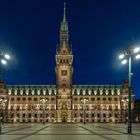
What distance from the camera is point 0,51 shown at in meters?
53.1

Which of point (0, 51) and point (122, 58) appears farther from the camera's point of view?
point (122, 58)

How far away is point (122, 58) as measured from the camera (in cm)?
5672

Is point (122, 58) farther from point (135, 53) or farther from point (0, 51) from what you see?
point (0, 51)

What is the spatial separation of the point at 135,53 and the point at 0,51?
56.1ft

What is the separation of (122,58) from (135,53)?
17.1ft

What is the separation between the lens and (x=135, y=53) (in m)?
51.6

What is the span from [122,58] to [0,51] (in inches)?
649

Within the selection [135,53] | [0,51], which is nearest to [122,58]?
[135,53]

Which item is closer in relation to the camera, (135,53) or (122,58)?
(135,53)
